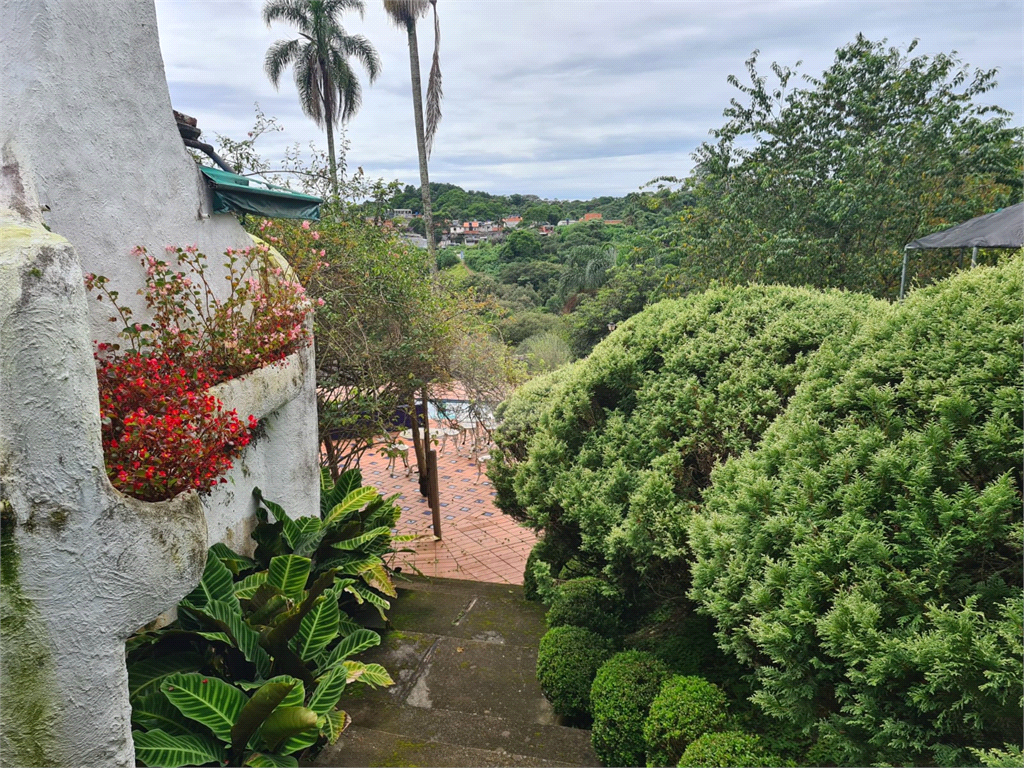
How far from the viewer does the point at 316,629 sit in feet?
13.3

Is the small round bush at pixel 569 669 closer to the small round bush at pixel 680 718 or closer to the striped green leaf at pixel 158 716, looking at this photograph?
the small round bush at pixel 680 718

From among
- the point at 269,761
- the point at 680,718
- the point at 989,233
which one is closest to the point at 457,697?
the point at 269,761

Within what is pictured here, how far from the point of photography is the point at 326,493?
6.35 metres

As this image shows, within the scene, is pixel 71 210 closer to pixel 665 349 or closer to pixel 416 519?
pixel 665 349

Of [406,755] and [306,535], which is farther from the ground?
[306,535]

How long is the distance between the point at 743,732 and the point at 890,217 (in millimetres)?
9614

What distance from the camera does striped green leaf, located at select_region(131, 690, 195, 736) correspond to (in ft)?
10.8

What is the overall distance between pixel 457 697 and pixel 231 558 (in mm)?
1895

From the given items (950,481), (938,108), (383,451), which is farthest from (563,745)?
(938,108)

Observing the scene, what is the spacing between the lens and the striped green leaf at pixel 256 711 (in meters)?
3.19

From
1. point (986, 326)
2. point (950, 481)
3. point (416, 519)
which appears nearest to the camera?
point (950, 481)

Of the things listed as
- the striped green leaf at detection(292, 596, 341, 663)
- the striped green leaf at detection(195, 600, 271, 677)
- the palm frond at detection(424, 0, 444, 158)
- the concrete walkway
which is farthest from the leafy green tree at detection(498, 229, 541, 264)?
the striped green leaf at detection(195, 600, 271, 677)

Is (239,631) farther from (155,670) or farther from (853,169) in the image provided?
(853,169)

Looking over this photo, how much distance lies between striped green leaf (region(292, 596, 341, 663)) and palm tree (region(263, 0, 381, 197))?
17.1 meters
